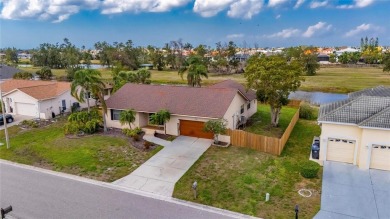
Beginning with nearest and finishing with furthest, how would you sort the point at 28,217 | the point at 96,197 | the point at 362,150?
the point at 28,217, the point at 96,197, the point at 362,150

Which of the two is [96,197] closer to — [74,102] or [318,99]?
[74,102]

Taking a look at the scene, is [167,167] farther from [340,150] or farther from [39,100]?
[39,100]

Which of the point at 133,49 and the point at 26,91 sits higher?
the point at 133,49

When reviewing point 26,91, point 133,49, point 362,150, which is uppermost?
point 133,49

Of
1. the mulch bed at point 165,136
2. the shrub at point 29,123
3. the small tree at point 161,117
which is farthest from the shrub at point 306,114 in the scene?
the shrub at point 29,123

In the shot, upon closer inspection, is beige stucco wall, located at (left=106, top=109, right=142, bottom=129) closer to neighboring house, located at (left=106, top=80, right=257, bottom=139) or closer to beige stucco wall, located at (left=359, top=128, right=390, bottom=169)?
neighboring house, located at (left=106, top=80, right=257, bottom=139)

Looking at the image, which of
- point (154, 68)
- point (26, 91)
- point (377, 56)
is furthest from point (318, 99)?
point (377, 56)

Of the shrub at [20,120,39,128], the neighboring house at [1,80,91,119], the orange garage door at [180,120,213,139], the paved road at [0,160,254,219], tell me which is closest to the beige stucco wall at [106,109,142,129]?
the orange garage door at [180,120,213,139]

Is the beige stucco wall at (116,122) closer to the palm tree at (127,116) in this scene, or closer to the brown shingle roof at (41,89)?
the palm tree at (127,116)
